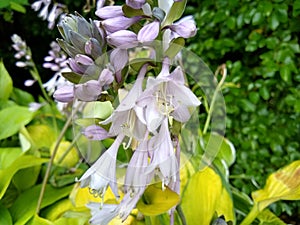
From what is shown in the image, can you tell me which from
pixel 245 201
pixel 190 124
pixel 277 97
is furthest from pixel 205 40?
pixel 190 124

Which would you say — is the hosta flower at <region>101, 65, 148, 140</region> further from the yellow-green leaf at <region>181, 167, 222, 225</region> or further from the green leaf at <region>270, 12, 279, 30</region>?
the green leaf at <region>270, 12, 279, 30</region>

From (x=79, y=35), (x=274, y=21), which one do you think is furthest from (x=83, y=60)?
(x=274, y=21)

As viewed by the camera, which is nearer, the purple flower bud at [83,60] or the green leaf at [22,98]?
the purple flower bud at [83,60]

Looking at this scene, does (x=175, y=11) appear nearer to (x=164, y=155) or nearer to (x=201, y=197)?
(x=164, y=155)

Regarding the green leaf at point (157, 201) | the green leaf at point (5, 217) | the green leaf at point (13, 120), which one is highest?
the green leaf at point (157, 201)

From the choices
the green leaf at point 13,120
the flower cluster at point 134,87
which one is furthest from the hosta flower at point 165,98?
the green leaf at point 13,120

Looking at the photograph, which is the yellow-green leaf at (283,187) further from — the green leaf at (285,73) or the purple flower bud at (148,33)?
the green leaf at (285,73)

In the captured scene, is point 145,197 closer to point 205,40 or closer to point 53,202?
point 53,202
